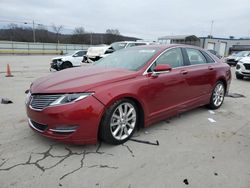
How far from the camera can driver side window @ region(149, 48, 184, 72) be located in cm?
393

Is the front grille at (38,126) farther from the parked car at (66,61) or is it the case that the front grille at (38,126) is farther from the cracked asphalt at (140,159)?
Result: the parked car at (66,61)

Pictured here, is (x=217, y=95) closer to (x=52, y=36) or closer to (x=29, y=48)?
(x=29, y=48)

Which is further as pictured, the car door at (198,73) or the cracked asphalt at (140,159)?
the car door at (198,73)

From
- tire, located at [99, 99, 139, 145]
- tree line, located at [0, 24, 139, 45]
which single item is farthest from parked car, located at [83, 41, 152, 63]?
tree line, located at [0, 24, 139, 45]

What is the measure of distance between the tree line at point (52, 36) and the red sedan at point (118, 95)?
4674 centimetres

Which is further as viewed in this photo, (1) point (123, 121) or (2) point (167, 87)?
(2) point (167, 87)

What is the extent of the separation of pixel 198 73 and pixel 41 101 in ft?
10.3

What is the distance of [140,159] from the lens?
118 inches

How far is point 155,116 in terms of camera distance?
380 centimetres

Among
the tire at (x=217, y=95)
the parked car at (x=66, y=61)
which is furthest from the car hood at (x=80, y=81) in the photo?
the parked car at (x=66, y=61)

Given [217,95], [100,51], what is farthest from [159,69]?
[100,51]

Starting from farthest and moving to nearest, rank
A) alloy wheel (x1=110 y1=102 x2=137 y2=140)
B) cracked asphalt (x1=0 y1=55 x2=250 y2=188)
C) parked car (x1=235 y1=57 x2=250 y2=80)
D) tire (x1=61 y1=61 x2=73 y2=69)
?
tire (x1=61 y1=61 x2=73 y2=69), parked car (x1=235 y1=57 x2=250 y2=80), alloy wheel (x1=110 y1=102 x2=137 y2=140), cracked asphalt (x1=0 y1=55 x2=250 y2=188)

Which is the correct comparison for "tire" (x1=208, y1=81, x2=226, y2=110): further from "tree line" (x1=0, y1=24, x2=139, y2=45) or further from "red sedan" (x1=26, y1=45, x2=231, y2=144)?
"tree line" (x1=0, y1=24, x2=139, y2=45)

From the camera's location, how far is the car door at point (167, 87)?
12.0 ft
